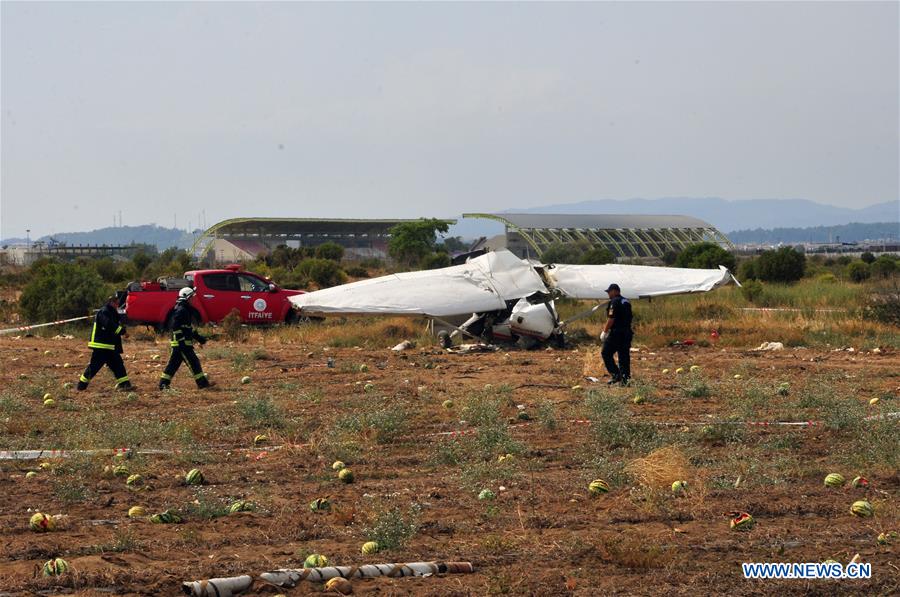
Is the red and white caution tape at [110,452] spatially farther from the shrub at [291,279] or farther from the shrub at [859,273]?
the shrub at [859,273]

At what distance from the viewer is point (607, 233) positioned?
85.0 meters

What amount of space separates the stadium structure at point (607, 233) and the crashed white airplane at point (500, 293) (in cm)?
5026

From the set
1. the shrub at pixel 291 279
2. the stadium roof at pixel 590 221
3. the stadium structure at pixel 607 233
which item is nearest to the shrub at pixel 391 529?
the shrub at pixel 291 279

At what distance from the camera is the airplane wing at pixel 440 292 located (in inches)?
799

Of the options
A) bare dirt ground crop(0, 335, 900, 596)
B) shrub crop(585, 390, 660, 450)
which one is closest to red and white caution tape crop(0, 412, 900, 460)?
bare dirt ground crop(0, 335, 900, 596)

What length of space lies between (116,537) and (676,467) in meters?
4.38

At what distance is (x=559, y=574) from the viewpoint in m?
6.05

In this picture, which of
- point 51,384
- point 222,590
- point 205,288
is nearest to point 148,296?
point 205,288

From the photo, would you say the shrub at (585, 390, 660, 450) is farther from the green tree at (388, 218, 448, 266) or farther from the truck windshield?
the green tree at (388, 218, 448, 266)

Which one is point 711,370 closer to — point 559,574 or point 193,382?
point 193,382

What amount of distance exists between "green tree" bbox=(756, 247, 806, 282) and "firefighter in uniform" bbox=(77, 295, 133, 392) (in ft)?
113

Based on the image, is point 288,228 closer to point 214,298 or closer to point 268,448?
point 214,298

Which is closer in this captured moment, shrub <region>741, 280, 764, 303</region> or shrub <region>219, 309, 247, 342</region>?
shrub <region>219, 309, 247, 342</region>

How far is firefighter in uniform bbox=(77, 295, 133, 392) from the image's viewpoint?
15.3 m
